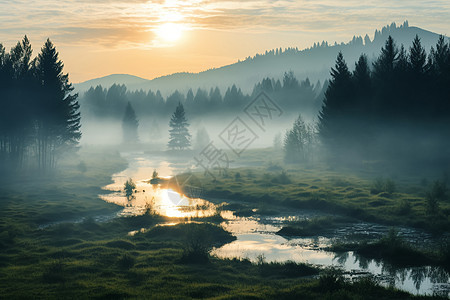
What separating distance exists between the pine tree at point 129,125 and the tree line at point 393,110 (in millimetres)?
80280

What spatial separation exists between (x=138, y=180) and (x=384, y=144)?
39486mm

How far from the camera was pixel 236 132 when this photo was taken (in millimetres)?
156125

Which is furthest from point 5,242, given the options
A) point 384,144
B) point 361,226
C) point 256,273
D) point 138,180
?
point 384,144

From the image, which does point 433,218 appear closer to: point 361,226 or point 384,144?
point 361,226

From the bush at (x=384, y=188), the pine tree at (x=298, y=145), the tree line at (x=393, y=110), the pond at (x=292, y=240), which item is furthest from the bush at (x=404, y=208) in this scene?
the pine tree at (x=298, y=145)

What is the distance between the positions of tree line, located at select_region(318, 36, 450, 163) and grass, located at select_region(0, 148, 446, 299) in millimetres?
44023

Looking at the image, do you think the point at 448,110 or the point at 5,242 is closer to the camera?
the point at 5,242

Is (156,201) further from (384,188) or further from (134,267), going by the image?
(134,267)

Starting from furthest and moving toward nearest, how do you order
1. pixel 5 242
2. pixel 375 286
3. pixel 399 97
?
pixel 399 97 → pixel 5 242 → pixel 375 286

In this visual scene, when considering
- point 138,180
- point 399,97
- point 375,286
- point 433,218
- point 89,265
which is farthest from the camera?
point 399,97

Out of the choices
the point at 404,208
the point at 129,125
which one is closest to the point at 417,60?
the point at 404,208

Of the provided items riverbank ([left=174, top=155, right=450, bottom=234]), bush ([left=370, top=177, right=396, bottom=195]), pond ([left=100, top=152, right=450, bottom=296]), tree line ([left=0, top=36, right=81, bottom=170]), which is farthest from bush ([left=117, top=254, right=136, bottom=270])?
tree line ([left=0, top=36, right=81, bottom=170])

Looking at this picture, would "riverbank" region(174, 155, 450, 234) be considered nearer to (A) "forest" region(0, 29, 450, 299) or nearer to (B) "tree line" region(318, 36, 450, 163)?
(A) "forest" region(0, 29, 450, 299)

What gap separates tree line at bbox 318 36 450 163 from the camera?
66.8 metres
